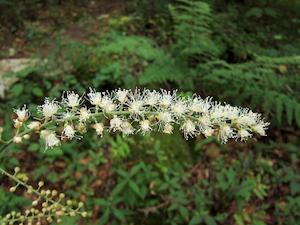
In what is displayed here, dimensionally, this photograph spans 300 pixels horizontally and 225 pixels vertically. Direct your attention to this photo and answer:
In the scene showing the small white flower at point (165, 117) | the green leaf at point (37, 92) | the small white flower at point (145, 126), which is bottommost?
the green leaf at point (37, 92)

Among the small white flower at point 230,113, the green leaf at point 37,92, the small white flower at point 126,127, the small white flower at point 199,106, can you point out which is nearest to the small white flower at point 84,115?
the small white flower at point 126,127

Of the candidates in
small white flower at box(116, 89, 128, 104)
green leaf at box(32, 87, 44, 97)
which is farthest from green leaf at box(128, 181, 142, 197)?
small white flower at box(116, 89, 128, 104)

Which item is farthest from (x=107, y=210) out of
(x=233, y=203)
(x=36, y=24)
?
(x=36, y=24)

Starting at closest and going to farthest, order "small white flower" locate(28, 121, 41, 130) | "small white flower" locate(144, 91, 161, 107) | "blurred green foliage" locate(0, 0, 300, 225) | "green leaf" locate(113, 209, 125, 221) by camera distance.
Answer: "small white flower" locate(28, 121, 41, 130) → "small white flower" locate(144, 91, 161, 107) → "green leaf" locate(113, 209, 125, 221) → "blurred green foliage" locate(0, 0, 300, 225)

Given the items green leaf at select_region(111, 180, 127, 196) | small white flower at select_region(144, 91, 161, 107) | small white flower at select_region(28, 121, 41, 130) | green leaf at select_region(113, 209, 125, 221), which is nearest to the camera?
small white flower at select_region(28, 121, 41, 130)

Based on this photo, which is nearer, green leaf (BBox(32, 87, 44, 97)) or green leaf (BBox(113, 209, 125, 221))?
green leaf (BBox(113, 209, 125, 221))

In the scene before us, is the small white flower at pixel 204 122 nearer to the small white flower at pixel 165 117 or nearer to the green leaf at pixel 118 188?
the small white flower at pixel 165 117

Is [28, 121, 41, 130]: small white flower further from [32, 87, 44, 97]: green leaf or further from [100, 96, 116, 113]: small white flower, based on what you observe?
Result: [32, 87, 44, 97]: green leaf

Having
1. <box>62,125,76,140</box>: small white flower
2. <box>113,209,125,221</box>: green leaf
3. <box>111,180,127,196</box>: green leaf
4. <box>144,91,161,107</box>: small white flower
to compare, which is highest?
<box>144,91,161,107</box>: small white flower

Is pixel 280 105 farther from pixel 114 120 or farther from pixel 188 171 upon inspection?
pixel 114 120
